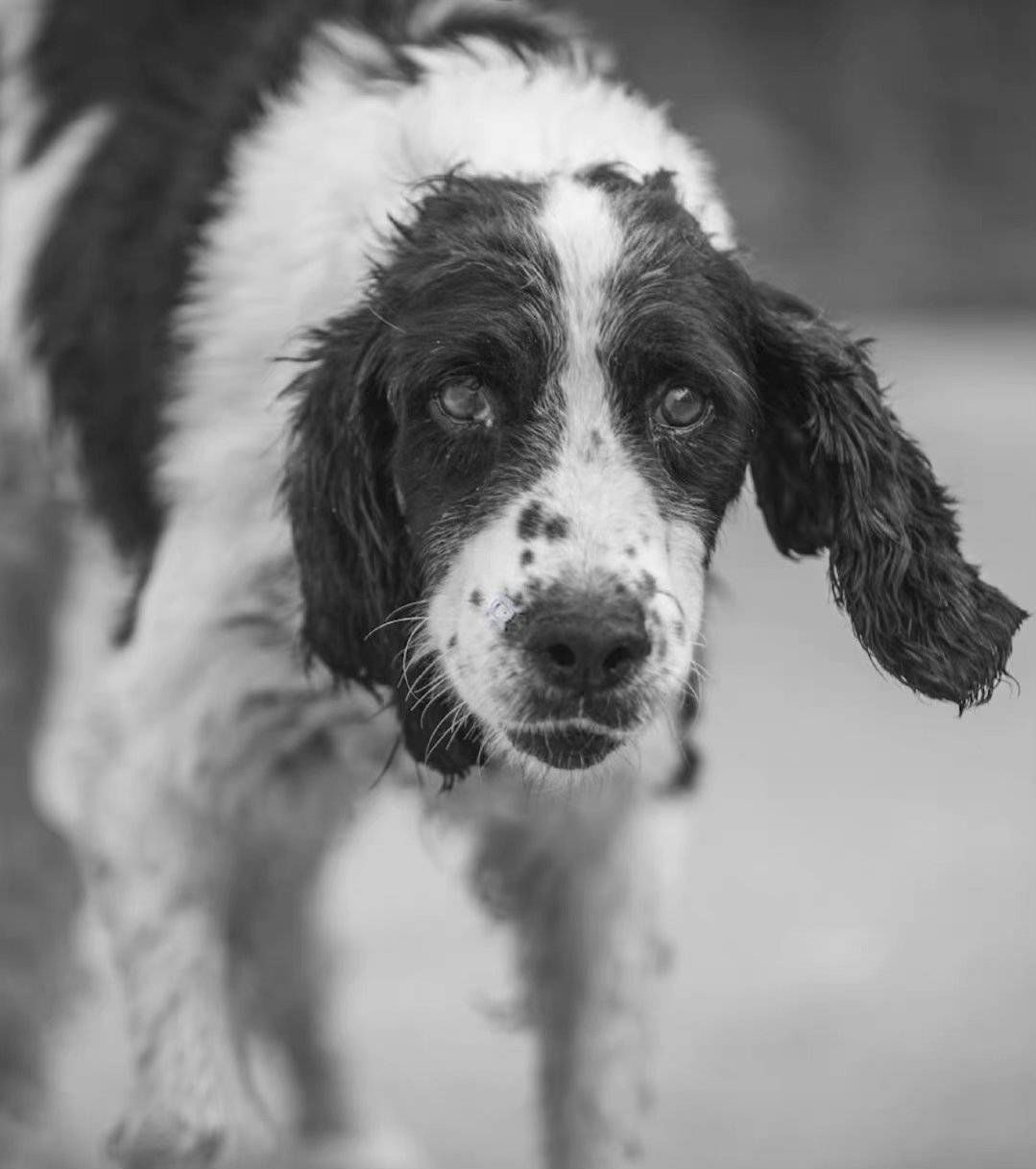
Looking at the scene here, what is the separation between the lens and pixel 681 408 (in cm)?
346

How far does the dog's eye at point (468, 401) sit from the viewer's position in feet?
11.3

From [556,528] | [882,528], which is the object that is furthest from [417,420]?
[882,528]

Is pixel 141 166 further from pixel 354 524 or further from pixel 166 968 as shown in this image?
pixel 166 968

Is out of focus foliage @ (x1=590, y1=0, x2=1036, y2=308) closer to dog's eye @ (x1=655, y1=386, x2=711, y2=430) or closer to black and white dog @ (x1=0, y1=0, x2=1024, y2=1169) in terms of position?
black and white dog @ (x1=0, y1=0, x2=1024, y2=1169)

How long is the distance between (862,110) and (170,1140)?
41.8 ft

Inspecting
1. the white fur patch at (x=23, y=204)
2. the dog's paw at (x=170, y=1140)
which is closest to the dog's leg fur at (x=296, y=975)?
the dog's paw at (x=170, y=1140)

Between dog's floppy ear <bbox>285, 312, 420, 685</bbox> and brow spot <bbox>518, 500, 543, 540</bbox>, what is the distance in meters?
0.35

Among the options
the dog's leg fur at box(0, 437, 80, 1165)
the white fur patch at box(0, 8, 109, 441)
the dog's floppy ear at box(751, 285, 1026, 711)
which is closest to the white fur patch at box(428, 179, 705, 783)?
the dog's floppy ear at box(751, 285, 1026, 711)

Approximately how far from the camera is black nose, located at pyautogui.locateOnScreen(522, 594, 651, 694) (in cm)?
323

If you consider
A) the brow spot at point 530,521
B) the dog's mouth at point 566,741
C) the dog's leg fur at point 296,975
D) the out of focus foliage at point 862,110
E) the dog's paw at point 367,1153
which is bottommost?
the dog's paw at point 367,1153

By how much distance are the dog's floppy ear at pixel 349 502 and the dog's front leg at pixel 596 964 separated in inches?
33.7

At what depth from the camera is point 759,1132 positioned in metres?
5.14

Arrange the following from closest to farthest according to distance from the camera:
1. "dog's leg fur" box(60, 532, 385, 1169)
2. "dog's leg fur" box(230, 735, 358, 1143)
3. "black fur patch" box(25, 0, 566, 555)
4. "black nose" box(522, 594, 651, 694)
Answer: "black nose" box(522, 594, 651, 694) < "dog's leg fur" box(60, 532, 385, 1169) < "black fur patch" box(25, 0, 566, 555) < "dog's leg fur" box(230, 735, 358, 1143)

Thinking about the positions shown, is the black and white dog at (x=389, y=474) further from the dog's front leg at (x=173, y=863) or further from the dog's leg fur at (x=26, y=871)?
the dog's leg fur at (x=26, y=871)
